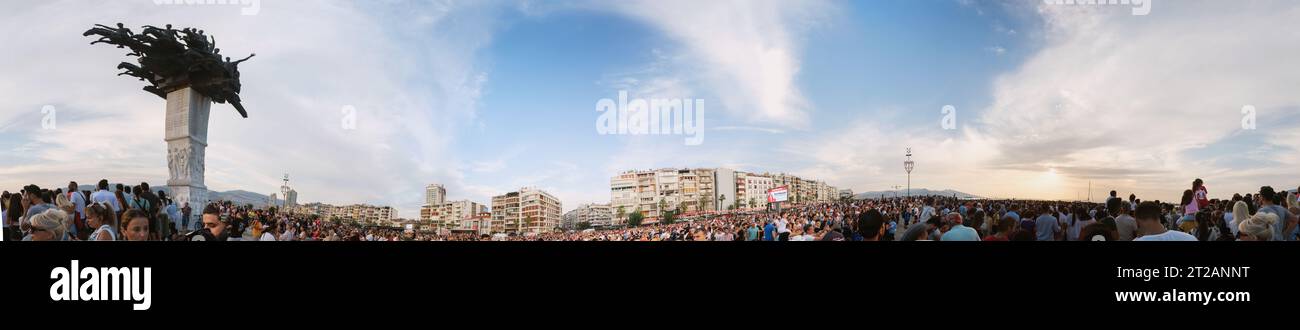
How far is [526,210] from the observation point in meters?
75.2

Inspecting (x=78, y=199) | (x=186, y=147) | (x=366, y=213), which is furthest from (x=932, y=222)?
(x=366, y=213)

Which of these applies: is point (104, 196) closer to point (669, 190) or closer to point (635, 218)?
point (635, 218)

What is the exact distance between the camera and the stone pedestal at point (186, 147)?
22.5 meters

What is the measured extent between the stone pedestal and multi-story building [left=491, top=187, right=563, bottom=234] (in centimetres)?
4342

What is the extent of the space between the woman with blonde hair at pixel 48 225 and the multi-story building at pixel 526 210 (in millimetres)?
62020

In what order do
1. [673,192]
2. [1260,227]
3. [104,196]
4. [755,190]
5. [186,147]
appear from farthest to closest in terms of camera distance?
[755,190], [673,192], [186,147], [104,196], [1260,227]

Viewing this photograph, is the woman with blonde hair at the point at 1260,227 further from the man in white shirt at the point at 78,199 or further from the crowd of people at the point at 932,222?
the man in white shirt at the point at 78,199

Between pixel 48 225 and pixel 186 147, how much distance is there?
2193 centimetres

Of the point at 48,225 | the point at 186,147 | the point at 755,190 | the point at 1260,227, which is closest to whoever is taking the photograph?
the point at 48,225
